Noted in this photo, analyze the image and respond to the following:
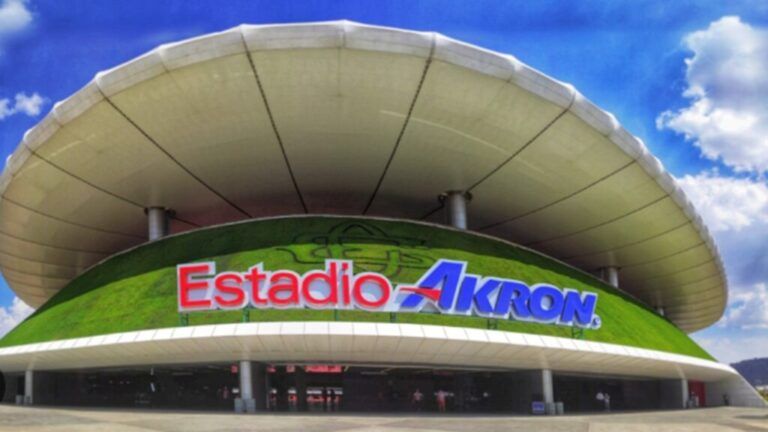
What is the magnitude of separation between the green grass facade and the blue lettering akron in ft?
1.47

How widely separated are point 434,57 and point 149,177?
49.3ft

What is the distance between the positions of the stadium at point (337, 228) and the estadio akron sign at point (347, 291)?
0.08 metres

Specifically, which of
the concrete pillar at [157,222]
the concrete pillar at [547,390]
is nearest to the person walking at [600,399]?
the concrete pillar at [547,390]

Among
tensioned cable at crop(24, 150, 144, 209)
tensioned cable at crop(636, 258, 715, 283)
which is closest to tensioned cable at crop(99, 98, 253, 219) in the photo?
tensioned cable at crop(24, 150, 144, 209)

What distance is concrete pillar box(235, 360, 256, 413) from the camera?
2406 cm

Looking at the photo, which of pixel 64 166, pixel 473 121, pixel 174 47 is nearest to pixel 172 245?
pixel 64 166

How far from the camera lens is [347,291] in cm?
2452

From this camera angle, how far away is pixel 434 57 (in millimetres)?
22250

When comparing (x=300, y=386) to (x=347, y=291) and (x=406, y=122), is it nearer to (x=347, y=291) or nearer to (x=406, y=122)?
(x=347, y=291)

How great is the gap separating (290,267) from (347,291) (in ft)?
10.5

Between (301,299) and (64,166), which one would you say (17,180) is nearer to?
(64,166)

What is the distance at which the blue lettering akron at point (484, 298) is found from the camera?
25500 mm

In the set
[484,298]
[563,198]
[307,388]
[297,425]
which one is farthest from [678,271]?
[297,425]

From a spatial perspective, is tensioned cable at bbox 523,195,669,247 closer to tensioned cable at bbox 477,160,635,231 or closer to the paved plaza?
tensioned cable at bbox 477,160,635,231
